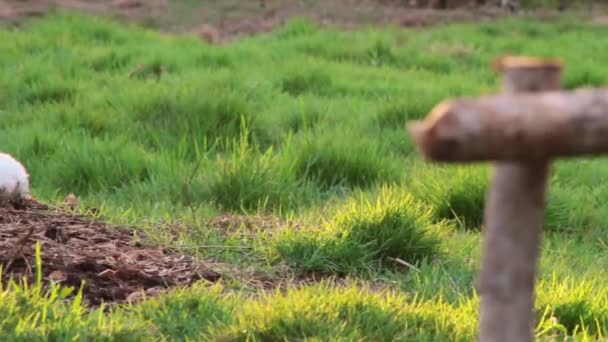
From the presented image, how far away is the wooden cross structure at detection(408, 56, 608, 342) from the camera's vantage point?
56.1 inches

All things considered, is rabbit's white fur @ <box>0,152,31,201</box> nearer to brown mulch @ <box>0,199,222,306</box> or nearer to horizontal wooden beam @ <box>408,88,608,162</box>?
brown mulch @ <box>0,199,222,306</box>

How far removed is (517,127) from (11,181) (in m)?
3.11

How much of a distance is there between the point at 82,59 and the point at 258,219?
479 cm

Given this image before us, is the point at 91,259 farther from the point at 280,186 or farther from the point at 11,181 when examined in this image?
the point at 280,186

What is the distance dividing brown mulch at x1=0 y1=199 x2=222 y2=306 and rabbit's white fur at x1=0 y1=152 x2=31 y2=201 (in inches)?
2.7

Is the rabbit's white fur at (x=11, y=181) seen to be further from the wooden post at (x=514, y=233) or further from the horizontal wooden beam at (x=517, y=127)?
the horizontal wooden beam at (x=517, y=127)

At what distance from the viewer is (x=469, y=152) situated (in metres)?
1.43

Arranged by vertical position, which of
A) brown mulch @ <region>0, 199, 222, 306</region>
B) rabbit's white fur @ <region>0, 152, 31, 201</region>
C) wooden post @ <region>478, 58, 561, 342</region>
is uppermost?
wooden post @ <region>478, 58, 561, 342</region>

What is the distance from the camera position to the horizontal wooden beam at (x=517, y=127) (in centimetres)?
141

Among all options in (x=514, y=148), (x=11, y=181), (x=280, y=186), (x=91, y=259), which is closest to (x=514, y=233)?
(x=514, y=148)

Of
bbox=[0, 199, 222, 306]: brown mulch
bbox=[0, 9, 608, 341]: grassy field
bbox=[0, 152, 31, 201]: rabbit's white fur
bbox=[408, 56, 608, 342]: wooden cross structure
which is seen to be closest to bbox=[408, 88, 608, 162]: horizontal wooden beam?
bbox=[408, 56, 608, 342]: wooden cross structure

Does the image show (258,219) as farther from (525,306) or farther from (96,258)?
(525,306)

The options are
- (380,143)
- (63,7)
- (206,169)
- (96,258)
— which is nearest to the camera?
(96,258)

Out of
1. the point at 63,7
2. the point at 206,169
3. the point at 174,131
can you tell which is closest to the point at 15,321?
the point at 206,169
